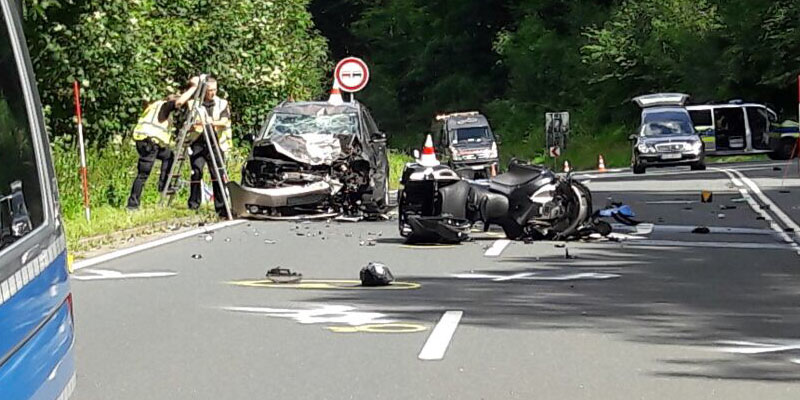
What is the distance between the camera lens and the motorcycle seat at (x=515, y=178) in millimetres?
17625

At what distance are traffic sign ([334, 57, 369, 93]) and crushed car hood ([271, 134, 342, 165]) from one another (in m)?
7.65

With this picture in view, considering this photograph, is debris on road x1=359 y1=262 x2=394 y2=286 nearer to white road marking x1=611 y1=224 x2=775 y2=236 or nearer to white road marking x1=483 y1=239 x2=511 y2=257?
white road marking x1=483 y1=239 x2=511 y2=257

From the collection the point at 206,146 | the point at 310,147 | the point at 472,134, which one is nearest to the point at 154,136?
the point at 206,146

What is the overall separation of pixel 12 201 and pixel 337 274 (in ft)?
29.6

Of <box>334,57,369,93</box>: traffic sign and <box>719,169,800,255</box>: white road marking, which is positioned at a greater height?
<box>334,57,369,93</box>: traffic sign

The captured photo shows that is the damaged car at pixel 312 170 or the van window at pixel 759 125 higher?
the damaged car at pixel 312 170

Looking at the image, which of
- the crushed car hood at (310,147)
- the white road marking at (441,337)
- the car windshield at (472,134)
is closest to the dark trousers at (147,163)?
the crushed car hood at (310,147)

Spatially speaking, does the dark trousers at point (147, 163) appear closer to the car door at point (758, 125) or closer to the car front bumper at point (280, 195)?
the car front bumper at point (280, 195)

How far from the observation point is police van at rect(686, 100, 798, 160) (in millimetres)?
47625

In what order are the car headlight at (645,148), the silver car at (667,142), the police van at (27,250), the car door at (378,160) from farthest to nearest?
the car headlight at (645,148) → the silver car at (667,142) → the car door at (378,160) → the police van at (27,250)

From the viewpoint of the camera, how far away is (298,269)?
1455 centimetres

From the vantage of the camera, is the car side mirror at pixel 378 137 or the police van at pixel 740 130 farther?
the police van at pixel 740 130

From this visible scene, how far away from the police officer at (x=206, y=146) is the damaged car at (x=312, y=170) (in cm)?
40

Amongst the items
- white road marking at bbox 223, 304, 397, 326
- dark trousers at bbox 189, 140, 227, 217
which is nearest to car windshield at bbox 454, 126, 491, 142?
dark trousers at bbox 189, 140, 227, 217
